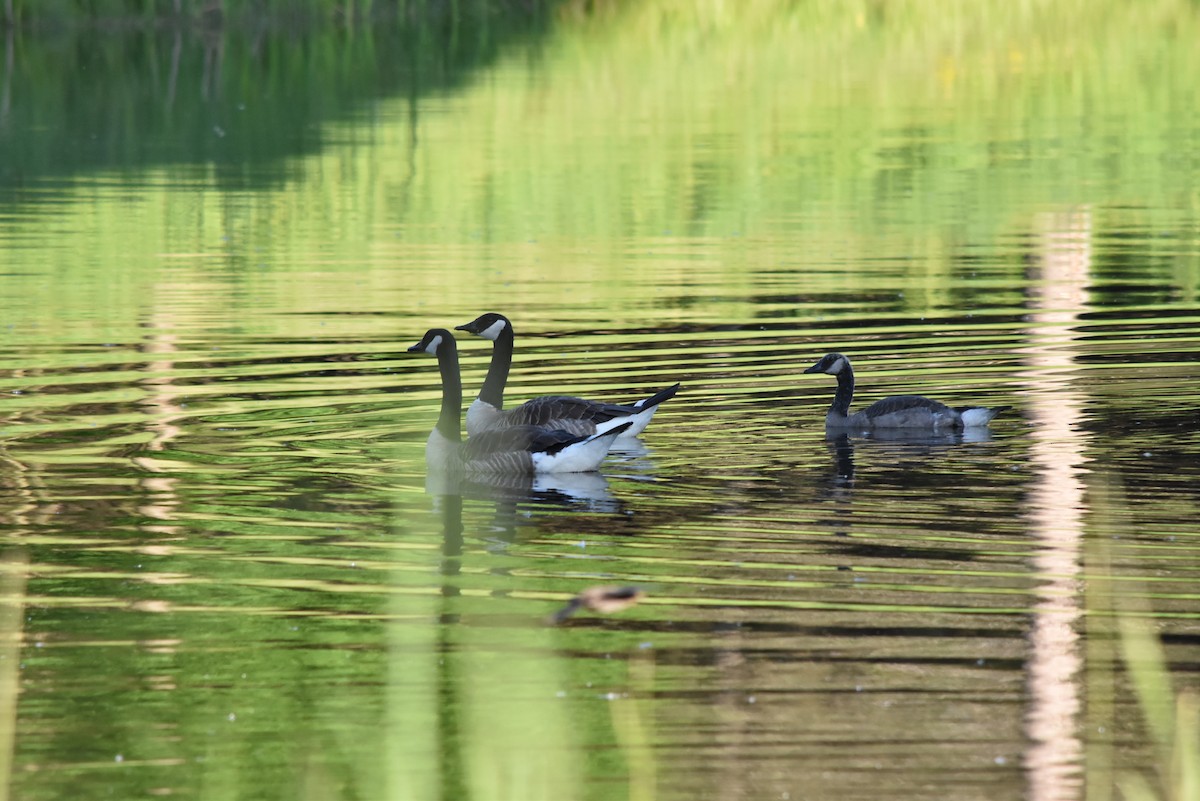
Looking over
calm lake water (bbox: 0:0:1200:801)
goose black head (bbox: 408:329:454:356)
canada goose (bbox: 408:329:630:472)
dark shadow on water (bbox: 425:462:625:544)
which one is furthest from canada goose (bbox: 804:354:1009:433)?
goose black head (bbox: 408:329:454:356)

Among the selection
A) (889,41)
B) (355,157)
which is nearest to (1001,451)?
(355,157)

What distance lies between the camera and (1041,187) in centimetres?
3381

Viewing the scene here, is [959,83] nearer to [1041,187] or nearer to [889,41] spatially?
[889,41]

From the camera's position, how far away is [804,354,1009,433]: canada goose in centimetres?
1553

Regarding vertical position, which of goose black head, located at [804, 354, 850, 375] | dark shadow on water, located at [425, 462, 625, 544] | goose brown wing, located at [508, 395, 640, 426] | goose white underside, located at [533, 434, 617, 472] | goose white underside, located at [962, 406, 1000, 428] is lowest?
dark shadow on water, located at [425, 462, 625, 544]

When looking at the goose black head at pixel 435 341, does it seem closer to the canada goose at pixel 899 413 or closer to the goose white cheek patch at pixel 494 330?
the goose white cheek patch at pixel 494 330

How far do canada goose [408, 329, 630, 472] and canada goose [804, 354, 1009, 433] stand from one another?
227cm

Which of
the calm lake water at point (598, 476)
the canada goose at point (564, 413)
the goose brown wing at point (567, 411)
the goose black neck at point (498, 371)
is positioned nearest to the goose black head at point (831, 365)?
the calm lake water at point (598, 476)

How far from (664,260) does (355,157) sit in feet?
40.2

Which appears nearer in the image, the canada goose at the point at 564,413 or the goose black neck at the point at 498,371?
the canada goose at the point at 564,413

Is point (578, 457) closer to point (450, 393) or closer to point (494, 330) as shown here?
point (450, 393)

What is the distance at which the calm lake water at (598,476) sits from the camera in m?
8.68

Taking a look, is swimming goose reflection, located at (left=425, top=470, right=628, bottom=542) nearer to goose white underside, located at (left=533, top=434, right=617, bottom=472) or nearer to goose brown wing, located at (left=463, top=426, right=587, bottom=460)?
goose white underside, located at (left=533, top=434, right=617, bottom=472)

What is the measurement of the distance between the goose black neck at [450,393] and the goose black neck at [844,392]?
9.77 feet
